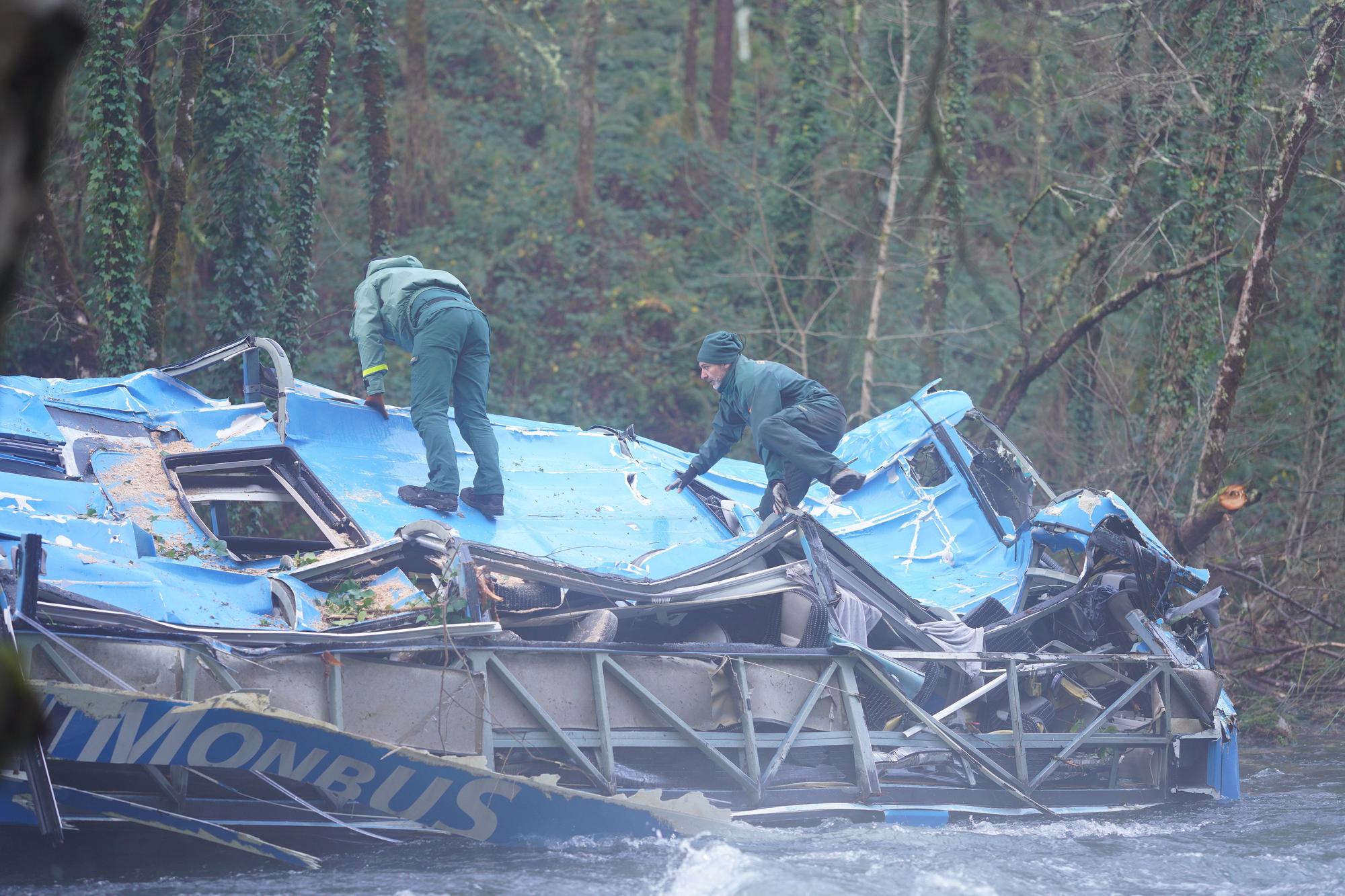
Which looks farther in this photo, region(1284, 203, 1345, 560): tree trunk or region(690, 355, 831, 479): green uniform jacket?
region(1284, 203, 1345, 560): tree trunk

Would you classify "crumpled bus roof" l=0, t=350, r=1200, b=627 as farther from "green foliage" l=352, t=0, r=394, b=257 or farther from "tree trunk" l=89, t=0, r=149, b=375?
"green foliage" l=352, t=0, r=394, b=257

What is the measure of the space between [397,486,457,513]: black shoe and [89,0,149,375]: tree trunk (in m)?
5.26

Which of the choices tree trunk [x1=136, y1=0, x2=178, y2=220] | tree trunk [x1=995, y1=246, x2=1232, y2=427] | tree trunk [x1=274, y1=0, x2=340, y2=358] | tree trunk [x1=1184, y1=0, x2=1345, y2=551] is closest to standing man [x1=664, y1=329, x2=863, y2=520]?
tree trunk [x1=1184, y1=0, x2=1345, y2=551]

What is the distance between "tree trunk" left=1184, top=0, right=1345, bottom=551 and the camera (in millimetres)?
9953

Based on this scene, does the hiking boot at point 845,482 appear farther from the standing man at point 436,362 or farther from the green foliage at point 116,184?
the green foliage at point 116,184

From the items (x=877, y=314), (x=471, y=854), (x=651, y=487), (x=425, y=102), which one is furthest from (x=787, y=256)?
(x=471, y=854)

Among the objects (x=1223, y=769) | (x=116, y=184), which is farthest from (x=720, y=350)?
(x=116, y=184)

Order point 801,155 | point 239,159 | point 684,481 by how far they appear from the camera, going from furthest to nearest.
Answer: point 801,155 → point 239,159 → point 684,481

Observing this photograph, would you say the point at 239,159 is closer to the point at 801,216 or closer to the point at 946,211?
the point at 801,216

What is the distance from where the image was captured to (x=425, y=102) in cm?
1858

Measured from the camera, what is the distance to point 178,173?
11602 millimetres

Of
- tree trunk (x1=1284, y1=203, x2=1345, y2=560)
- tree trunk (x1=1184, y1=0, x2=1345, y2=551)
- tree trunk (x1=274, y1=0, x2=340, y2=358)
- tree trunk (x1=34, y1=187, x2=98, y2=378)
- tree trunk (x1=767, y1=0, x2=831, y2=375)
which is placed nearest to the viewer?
tree trunk (x1=1184, y1=0, x2=1345, y2=551)

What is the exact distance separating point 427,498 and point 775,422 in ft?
7.56

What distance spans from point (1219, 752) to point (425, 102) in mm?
15240
